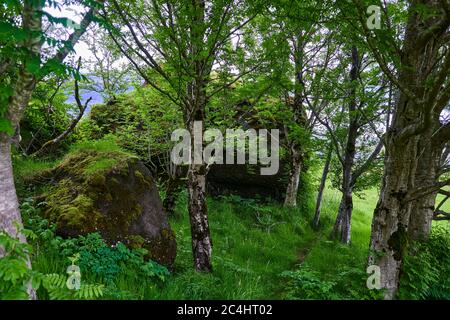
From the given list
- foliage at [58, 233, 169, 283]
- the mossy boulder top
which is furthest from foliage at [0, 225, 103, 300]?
the mossy boulder top

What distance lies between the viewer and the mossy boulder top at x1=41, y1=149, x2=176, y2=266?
4.80 m

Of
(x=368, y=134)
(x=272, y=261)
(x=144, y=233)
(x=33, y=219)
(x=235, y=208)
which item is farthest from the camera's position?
(x=235, y=208)

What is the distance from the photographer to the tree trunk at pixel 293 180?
12.5m

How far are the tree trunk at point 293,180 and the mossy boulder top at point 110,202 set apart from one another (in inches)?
312

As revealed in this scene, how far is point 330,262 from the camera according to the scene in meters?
7.89

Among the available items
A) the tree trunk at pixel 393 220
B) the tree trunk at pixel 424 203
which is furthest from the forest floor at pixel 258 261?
the tree trunk at pixel 424 203

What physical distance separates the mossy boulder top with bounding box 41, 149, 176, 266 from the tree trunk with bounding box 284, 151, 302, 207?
26.0 feet

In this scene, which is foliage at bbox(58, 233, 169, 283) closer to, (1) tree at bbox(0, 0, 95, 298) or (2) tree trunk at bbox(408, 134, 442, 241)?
(1) tree at bbox(0, 0, 95, 298)

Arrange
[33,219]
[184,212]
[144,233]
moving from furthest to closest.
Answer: [184,212], [144,233], [33,219]

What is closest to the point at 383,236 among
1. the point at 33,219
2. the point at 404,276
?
the point at 404,276

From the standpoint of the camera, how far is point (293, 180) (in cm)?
1265

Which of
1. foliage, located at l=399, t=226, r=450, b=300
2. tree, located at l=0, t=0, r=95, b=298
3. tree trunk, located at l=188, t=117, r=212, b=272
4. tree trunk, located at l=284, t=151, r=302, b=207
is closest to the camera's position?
tree, located at l=0, t=0, r=95, b=298
